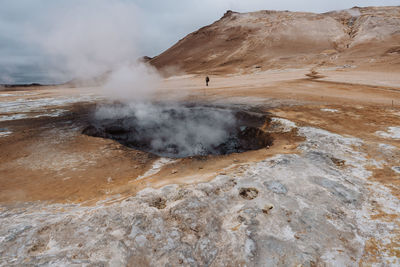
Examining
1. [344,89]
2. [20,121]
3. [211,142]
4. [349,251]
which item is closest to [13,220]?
[349,251]

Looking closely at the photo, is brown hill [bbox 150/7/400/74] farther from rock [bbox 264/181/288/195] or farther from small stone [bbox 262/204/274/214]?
small stone [bbox 262/204/274/214]

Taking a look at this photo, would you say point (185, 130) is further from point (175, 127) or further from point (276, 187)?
point (276, 187)

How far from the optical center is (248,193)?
3.27 m

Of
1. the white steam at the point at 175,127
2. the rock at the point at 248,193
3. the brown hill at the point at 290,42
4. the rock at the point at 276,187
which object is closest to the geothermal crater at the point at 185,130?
the white steam at the point at 175,127

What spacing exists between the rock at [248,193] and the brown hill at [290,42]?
30.0 metres

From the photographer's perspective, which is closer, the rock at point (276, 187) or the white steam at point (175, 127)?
the rock at point (276, 187)

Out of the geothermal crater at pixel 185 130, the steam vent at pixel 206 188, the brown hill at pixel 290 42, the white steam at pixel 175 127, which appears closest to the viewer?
the steam vent at pixel 206 188

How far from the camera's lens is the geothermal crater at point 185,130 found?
277 inches

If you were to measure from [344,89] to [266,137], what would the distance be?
415 inches

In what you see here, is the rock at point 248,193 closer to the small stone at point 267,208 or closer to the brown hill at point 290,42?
the small stone at point 267,208

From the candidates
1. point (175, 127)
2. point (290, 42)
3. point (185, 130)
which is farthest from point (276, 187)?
point (290, 42)

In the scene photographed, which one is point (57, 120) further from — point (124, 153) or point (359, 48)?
point (359, 48)

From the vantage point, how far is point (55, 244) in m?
2.46

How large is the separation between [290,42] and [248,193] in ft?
148
